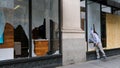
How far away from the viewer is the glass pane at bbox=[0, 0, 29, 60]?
988 centimetres

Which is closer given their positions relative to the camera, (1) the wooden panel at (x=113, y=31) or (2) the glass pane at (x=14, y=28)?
(2) the glass pane at (x=14, y=28)

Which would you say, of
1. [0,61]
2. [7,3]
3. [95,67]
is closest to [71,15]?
[95,67]

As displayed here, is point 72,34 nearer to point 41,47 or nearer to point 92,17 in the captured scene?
point 41,47

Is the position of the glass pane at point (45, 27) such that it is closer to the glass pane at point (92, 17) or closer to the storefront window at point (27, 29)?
the storefront window at point (27, 29)

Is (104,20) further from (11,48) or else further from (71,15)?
(11,48)

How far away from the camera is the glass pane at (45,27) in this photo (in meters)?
11.2

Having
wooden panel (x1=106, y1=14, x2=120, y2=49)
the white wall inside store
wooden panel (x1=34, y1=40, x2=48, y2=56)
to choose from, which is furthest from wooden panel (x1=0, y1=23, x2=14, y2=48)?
wooden panel (x1=106, y1=14, x2=120, y2=49)

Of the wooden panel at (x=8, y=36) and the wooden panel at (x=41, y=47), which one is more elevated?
the wooden panel at (x=8, y=36)

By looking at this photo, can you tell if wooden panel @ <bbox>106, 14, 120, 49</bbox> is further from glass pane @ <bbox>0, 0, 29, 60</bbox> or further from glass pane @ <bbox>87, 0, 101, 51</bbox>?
glass pane @ <bbox>0, 0, 29, 60</bbox>

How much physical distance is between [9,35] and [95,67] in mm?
4300

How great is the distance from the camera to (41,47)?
38.0ft

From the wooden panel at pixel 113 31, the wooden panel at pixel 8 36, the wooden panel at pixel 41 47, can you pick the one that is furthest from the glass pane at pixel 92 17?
the wooden panel at pixel 8 36

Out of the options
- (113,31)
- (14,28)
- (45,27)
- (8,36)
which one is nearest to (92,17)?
(113,31)

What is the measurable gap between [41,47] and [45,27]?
93 cm
